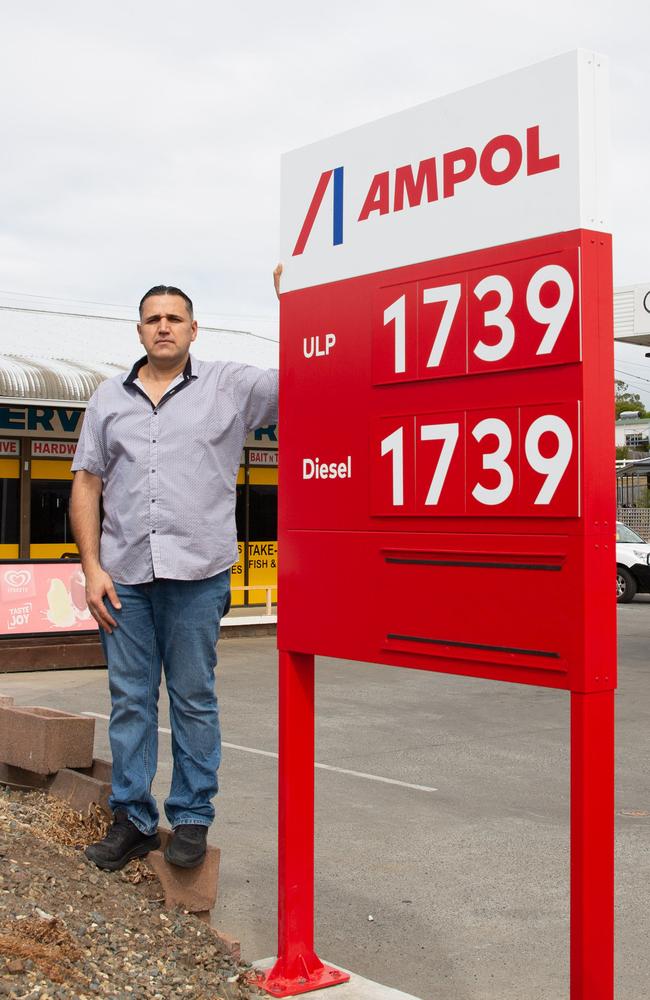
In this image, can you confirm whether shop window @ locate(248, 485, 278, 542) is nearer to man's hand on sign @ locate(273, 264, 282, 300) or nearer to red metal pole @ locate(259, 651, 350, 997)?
man's hand on sign @ locate(273, 264, 282, 300)

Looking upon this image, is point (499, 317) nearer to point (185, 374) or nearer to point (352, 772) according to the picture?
point (185, 374)

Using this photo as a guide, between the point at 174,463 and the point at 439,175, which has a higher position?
the point at 439,175

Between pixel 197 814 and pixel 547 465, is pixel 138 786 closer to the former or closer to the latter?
pixel 197 814

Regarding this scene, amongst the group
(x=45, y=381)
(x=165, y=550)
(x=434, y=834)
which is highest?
(x=45, y=381)

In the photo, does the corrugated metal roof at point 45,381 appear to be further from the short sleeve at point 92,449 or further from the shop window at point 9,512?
the short sleeve at point 92,449

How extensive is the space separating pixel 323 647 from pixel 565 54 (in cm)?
193

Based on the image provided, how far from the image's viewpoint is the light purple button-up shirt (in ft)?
13.6

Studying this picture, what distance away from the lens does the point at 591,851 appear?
3033mm

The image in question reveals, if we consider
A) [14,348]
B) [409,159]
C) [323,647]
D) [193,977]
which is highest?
[14,348]

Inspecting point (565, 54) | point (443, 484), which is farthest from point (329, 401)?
point (565, 54)

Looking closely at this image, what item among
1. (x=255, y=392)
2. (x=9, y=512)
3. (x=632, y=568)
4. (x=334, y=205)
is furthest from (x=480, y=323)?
(x=632, y=568)

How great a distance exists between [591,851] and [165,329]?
2.31 metres

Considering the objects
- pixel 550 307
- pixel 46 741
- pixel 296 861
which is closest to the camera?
pixel 550 307

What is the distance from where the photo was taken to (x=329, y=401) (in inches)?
153
